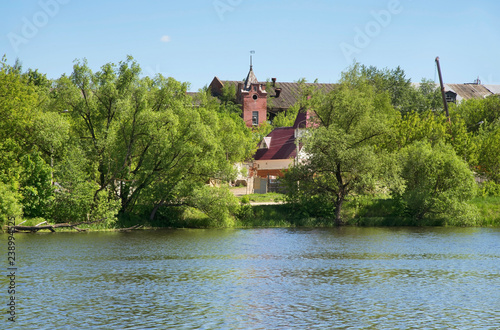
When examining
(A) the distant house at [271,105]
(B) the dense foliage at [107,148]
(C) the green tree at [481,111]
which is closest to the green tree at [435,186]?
(B) the dense foliage at [107,148]

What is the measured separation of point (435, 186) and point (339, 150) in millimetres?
9759

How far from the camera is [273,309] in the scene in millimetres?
20297

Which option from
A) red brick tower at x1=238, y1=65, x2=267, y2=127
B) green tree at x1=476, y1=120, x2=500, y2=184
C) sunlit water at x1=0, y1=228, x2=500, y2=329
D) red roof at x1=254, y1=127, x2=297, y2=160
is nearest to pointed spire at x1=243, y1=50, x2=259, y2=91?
red brick tower at x1=238, y1=65, x2=267, y2=127

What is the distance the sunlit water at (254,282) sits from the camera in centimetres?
1875

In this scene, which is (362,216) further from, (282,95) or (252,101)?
(282,95)

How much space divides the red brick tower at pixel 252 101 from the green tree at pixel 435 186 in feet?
205

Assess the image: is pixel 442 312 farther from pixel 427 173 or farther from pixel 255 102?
pixel 255 102

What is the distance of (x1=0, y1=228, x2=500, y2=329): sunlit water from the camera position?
1875cm

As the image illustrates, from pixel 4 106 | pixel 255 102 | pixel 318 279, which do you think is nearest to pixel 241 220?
pixel 4 106

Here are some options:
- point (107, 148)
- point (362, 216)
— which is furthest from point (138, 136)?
point (362, 216)

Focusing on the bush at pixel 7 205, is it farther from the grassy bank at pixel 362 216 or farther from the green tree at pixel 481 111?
the green tree at pixel 481 111

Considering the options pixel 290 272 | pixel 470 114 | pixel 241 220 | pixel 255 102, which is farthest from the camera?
pixel 255 102

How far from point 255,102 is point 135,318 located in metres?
99.5

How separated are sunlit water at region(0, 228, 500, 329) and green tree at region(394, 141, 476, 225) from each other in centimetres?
958
